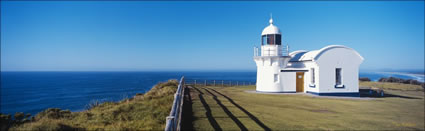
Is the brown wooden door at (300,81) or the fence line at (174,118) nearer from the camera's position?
the fence line at (174,118)

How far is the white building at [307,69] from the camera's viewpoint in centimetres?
1666

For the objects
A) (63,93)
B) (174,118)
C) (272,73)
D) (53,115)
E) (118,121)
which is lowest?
(63,93)

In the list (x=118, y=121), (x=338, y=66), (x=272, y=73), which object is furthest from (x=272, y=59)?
(x=118, y=121)

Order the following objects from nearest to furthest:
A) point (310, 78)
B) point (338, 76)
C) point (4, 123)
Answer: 1. point (4, 123)
2. point (338, 76)
3. point (310, 78)

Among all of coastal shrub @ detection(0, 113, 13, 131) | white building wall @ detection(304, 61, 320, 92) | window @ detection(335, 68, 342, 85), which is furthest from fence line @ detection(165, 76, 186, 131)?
window @ detection(335, 68, 342, 85)

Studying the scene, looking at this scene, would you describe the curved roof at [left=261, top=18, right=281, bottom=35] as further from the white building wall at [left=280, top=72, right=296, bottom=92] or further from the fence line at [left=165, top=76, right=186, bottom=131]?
the fence line at [left=165, top=76, right=186, bottom=131]

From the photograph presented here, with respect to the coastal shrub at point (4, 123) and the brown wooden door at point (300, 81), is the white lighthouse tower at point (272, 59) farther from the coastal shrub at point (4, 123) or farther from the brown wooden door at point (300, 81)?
the coastal shrub at point (4, 123)

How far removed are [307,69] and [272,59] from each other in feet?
9.00

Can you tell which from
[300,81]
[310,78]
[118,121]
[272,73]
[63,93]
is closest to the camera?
[118,121]

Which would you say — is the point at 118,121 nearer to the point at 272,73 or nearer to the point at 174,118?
the point at 174,118

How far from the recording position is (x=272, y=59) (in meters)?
18.1

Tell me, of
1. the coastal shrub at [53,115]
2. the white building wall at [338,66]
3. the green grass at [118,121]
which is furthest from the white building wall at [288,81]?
the coastal shrub at [53,115]

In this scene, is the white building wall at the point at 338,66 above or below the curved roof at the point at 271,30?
below

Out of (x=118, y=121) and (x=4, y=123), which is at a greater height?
(x=118, y=121)
